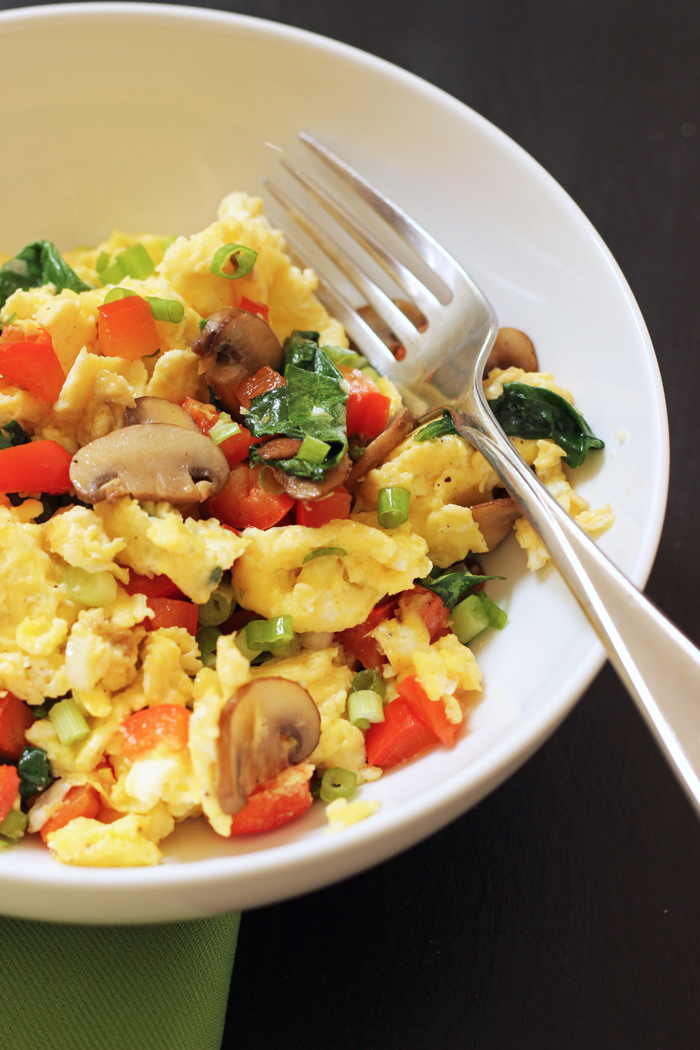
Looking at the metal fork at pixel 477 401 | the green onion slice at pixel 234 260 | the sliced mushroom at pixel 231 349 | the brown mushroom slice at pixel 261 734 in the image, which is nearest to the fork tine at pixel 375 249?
the metal fork at pixel 477 401

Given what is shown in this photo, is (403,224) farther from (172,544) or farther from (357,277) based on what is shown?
(172,544)

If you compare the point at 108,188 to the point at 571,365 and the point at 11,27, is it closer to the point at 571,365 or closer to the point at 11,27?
the point at 11,27

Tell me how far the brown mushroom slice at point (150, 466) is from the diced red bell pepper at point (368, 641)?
24.2 inches

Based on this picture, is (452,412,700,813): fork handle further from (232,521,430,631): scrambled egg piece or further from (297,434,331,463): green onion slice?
(297,434,331,463): green onion slice

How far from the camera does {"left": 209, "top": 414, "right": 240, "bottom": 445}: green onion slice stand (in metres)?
2.64

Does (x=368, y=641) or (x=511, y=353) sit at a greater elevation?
(x=511, y=353)

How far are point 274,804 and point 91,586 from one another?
2.62ft

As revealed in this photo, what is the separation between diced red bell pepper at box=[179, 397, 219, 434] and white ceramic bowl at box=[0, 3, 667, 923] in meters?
1.05

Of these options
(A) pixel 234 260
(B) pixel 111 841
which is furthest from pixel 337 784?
(A) pixel 234 260

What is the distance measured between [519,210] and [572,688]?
1888 millimetres

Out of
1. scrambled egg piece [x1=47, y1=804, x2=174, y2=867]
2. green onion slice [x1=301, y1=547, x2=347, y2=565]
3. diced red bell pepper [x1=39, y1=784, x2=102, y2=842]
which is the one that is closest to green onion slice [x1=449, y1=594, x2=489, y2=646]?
green onion slice [x1=301, y1=547, x2=347, y2=565]

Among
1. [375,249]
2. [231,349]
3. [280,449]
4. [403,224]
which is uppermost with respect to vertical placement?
[403,224]

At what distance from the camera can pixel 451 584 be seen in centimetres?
267

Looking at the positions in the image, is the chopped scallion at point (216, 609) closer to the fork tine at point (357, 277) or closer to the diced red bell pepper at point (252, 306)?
the diced red bell pepper at point (252, 306)
